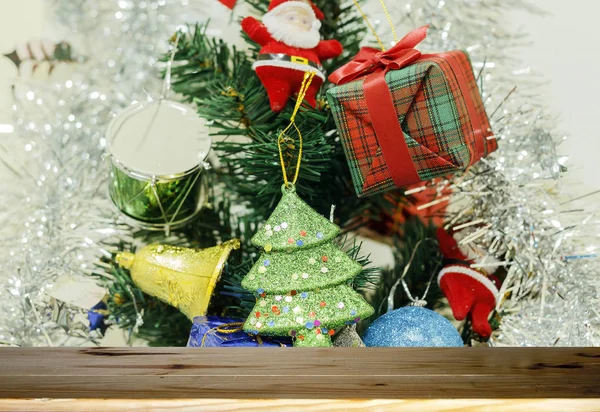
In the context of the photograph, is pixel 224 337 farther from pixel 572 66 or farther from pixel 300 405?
pixel 572 66


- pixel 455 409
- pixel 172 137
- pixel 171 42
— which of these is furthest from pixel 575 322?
pixel 171 42

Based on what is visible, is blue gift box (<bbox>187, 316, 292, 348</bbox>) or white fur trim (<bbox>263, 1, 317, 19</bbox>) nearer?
blue gift box (<bbox>187, 316, 292, 348</bbox>)

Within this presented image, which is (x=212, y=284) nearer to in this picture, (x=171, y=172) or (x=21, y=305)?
(x=171, y=172)

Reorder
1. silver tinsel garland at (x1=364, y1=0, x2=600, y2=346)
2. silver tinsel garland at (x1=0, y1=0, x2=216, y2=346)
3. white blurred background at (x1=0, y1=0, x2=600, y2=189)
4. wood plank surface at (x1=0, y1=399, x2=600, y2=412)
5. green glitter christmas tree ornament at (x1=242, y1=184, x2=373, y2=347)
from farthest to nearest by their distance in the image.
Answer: white blurred background at (x1=0, y1=0, x2=600, y2=189), silver tinsel garland at (x1=0, y1=0, x2=216, y2=346), silver tinsel garland at (x1=364, y1=0, x2=600, y2=346), green glitter christmas tree ornament at (x1=242, y1=184, x2=373, y2=347), wood plank surface at (x1=0, y1=399, x2=600, y2=412)

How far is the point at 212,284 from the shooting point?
665 mm

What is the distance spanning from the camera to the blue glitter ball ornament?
64cm

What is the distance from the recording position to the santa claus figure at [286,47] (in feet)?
2.31

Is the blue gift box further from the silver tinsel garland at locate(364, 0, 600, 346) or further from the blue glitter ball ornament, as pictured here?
the silver tinsel garland at locate(364, 0, 600, 346)

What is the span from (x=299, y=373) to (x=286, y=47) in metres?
0.42

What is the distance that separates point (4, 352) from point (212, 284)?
231mm

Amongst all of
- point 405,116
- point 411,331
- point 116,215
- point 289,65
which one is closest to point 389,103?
point 405,116

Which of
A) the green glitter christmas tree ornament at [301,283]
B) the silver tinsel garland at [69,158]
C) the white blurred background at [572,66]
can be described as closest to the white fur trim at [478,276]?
the green glitter christmas tree ornament at [301,283]

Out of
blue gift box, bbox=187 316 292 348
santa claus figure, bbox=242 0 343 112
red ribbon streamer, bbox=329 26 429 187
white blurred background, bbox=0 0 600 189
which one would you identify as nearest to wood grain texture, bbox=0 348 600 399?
blue gift box, bbox=187 316 292 348

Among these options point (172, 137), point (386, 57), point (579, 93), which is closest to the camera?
point (386, 57)
